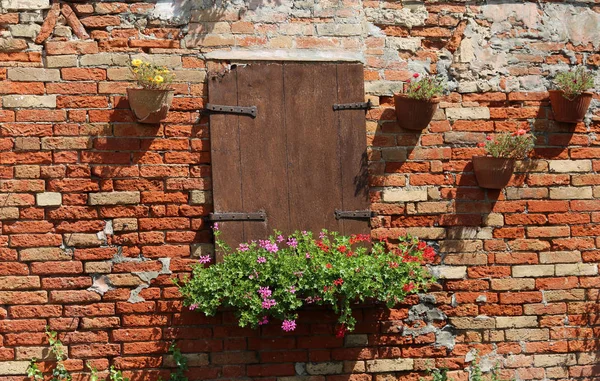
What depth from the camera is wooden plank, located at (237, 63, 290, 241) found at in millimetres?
4879

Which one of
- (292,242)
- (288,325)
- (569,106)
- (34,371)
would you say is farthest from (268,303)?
(569,106)

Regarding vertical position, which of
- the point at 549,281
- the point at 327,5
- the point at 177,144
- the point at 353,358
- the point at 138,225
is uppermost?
the point at 327,5

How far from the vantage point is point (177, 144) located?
4.90 m

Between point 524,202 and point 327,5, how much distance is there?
198cm

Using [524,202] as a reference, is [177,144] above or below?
above

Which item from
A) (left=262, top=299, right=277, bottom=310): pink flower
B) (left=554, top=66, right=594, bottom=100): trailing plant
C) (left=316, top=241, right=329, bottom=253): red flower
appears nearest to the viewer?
(left=262, top=299, right=277, bottom=310): pink flower

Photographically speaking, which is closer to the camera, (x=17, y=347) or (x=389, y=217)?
(x=17, y=347)

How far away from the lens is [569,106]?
5.18m

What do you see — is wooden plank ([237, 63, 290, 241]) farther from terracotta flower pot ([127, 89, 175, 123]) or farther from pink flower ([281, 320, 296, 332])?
pink flower ([281, 320, 296, 332])

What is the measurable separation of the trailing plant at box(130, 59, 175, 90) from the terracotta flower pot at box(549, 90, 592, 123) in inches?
107

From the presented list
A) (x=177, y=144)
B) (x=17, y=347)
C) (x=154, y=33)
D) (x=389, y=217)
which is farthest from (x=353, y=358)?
(x=154, y=33)

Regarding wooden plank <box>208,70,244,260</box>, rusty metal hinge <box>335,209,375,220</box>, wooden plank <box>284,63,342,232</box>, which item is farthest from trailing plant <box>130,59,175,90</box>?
rusty metal hinge <box>335,209,375,220</box>

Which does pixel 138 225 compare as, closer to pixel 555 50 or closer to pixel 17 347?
pixel 17 347

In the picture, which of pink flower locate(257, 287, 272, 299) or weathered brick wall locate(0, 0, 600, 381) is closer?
pink flower locate(257, 287, 272, 299)
